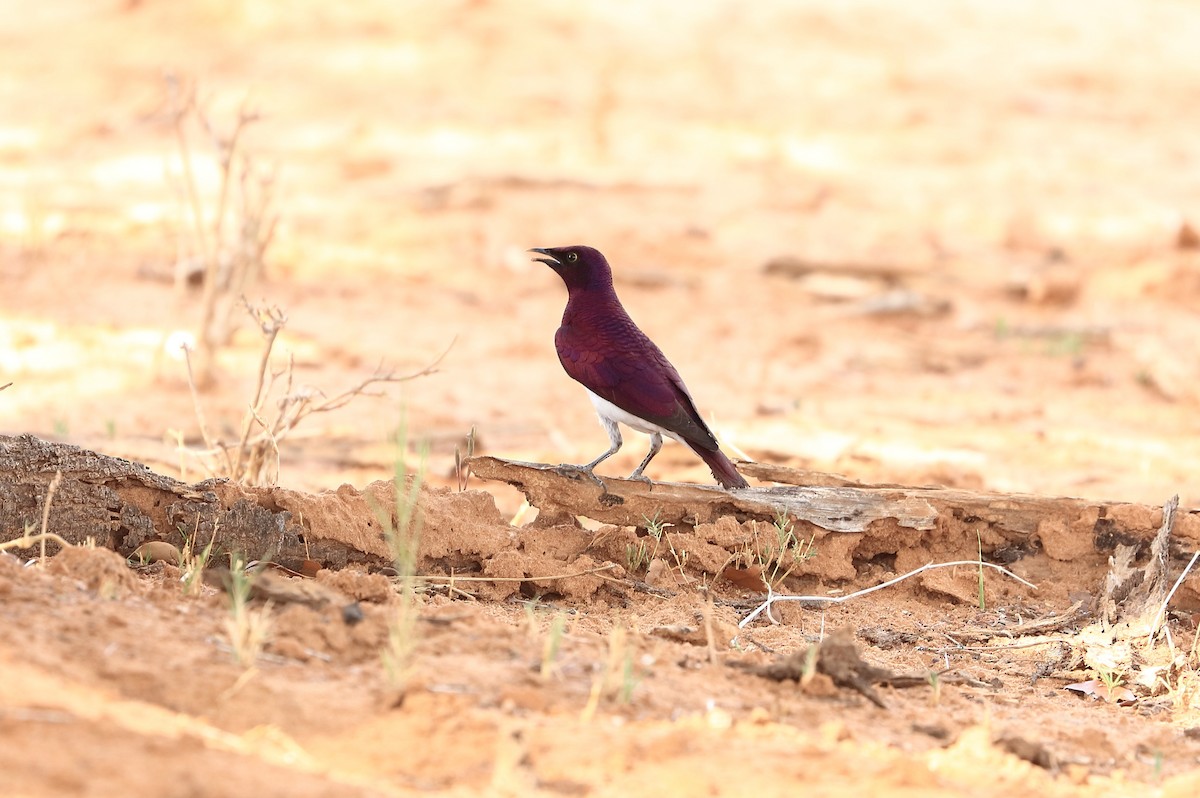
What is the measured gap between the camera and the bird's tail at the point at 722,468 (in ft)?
14.5

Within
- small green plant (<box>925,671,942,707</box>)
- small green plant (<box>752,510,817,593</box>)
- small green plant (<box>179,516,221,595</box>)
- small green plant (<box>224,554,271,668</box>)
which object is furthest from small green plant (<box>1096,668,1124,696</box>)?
small green plant (<box>179,516,221,595</box>)

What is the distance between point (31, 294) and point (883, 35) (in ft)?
36.7

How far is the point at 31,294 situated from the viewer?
935 centimetres

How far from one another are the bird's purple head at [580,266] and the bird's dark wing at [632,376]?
0.19 metres

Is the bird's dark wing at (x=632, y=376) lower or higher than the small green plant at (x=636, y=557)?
higher

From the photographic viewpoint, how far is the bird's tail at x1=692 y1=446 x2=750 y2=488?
4.42 meters

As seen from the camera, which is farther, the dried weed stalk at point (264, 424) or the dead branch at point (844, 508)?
the dried weed stalk at point (264, 424)

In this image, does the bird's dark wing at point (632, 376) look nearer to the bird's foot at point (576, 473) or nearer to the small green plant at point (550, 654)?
the bird's foot at point (576, 473)

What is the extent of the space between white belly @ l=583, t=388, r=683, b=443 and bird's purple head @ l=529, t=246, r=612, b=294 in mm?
426

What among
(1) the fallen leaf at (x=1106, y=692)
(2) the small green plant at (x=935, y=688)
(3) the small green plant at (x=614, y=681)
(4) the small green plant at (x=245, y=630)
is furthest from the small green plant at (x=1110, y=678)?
(4) the small green plant at (x=245, y=630)

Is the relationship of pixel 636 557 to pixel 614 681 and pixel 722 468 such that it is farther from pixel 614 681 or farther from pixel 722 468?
pixel 614 681

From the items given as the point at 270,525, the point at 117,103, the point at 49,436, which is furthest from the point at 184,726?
the point at 117,103

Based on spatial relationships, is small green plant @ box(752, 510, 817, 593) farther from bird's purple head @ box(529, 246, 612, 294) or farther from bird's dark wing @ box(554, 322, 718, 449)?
bird's purple head @ box(529, 246, 612, 294)

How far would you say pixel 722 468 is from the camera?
174 inches
